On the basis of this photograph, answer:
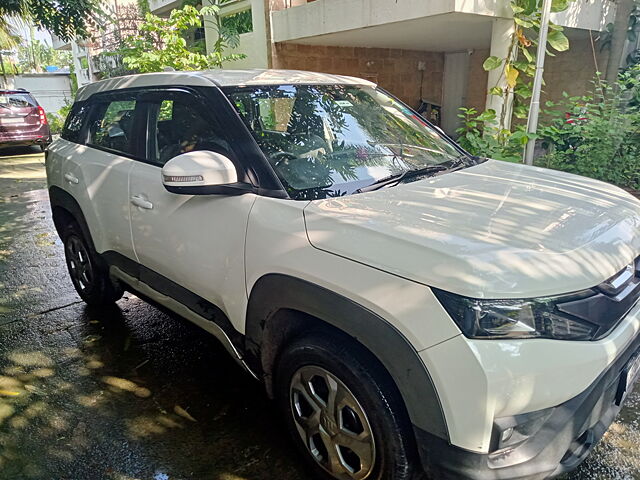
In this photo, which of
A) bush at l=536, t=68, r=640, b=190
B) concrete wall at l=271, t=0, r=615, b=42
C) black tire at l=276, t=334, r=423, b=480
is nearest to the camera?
black tire at l=276, t=334, r=423, b=480

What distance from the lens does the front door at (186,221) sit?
2.32 m

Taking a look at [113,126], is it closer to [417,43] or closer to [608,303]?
[608,303]

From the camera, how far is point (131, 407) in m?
2.75

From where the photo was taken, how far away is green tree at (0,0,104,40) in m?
7.00

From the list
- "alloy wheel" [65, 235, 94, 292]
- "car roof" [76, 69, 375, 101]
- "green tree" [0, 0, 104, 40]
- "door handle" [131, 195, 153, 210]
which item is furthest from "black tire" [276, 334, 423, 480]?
"green tree" [0, 0, 104, 40]

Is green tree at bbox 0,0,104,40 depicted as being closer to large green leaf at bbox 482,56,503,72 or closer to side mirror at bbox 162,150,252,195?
large green leaf at bbox 482,56,503,72

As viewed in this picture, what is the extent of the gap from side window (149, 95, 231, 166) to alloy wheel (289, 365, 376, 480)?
3.96ft

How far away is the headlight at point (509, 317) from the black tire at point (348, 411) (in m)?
0.41

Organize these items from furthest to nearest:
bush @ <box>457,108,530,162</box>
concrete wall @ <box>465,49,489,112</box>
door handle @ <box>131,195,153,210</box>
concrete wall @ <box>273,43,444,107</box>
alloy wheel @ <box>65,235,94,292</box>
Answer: concrete wall @ <box>465,49,489,112</box> < concrete wall @ <box>273,43,444,107</box> < bush @ <box>457,108,530,162</box> < alloy wheel @ <box>65,235,94,292</box> < door handle @ <box>131,195,153,210</box>

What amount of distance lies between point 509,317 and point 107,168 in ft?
9.08

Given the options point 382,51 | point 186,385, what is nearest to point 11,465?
point 186,385

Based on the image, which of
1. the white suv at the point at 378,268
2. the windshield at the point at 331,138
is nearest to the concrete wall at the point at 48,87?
the white suv at the point at 378,268

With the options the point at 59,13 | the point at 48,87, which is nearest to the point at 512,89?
the point at 59,13

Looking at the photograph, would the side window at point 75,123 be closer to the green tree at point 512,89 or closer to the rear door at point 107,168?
the rear door at point 107,168
